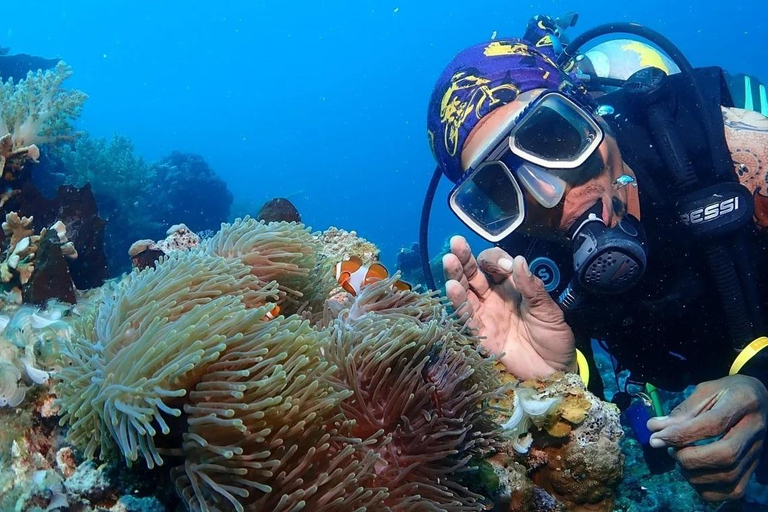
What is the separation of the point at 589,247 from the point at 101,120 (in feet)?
289

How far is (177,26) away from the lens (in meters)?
94.8

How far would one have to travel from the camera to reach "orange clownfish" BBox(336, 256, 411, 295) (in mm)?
2329

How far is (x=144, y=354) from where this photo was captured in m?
1.34

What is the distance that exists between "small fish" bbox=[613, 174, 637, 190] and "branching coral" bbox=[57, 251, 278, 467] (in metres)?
2.37

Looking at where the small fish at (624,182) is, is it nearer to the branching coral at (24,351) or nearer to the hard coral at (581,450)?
the hard coral at (581,450)

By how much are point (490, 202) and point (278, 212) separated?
154 cm

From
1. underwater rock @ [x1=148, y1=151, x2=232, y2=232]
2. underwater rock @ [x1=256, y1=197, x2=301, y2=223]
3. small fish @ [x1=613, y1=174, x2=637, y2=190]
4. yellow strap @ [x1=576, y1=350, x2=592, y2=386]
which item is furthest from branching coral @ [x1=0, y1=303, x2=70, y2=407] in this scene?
underwater rock @ [x1=148, y1=151, x2=232, y2=232]

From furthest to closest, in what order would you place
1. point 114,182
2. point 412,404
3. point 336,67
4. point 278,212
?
point 336,67, point 114,182, point 278,212, point 412,404

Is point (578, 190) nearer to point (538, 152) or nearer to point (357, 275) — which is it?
point (538, 152)

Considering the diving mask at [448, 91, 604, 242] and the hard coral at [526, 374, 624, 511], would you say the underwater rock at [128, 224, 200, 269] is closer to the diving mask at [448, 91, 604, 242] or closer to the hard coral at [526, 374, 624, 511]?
the diving mask at [448, 91, 604, 242]

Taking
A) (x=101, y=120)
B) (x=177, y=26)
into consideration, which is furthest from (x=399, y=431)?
(x=177, y=26)

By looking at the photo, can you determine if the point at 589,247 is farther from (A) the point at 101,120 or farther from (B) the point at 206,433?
(A) the point at 101,120

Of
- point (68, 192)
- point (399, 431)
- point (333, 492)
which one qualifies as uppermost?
point (68, 192)

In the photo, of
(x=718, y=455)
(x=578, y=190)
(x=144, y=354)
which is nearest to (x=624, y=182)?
(x=578, y=190)
